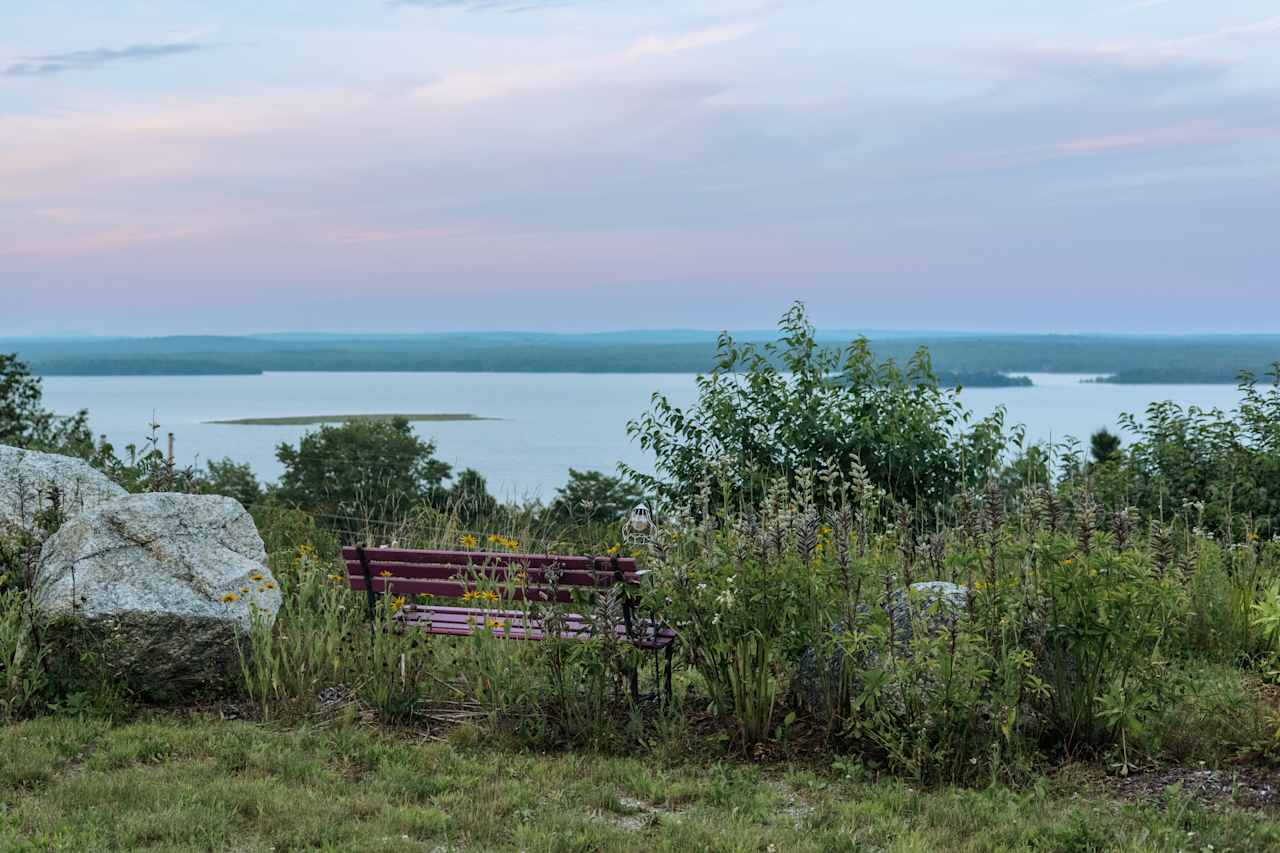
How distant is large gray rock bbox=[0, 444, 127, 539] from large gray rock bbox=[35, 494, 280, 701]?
838 mm

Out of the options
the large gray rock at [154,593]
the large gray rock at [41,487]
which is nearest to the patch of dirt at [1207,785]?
the large gray rock at [154,593]

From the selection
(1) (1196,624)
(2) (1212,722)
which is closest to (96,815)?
(2) (1212,722)

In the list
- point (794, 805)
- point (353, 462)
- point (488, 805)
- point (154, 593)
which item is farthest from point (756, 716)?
point (353, 462)

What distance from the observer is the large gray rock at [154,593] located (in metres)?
6.25

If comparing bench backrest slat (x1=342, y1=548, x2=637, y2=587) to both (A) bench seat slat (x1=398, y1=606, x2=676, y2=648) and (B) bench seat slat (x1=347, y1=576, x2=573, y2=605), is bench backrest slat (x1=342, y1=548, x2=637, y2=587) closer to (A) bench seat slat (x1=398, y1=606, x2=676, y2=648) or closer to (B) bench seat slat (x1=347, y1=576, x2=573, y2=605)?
(B) bench seat slat (x1=347, y1=576, x2=573, y2=605)

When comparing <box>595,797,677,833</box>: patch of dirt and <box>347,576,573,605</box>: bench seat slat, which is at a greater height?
<box>347,576,573,605</box>: bench seat slat

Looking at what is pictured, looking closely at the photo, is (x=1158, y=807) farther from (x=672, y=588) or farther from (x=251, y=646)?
(x=251, y=646)

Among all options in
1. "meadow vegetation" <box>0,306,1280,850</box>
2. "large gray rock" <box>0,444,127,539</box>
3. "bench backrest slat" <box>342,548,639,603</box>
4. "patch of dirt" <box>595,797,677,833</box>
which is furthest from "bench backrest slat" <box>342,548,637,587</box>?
"large gray rock" <box>0,444,127,539</box>

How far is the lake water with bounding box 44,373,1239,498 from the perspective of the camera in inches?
1219

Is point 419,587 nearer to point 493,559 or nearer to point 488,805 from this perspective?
point 493,559

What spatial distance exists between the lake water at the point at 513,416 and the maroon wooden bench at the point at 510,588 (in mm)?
5207

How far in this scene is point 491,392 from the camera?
424 feet

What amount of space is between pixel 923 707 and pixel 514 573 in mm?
2472

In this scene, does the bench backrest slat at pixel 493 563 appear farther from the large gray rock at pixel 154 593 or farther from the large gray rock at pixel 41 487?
the large gray rock at pixel 41 487
